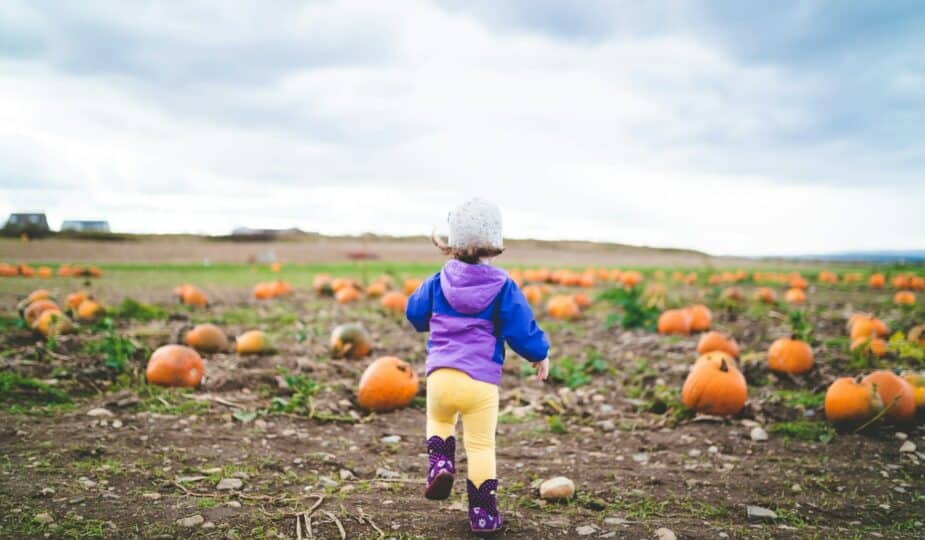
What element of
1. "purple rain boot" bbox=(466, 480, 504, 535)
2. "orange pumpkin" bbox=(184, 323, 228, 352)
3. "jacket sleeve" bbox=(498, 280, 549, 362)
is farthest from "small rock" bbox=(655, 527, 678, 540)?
"orange pumpkin" bbox=(184, 323, 228, 352)

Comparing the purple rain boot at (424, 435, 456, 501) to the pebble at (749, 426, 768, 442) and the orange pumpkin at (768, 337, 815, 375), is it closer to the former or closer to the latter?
the pebble at (749, 426, 768, 442)

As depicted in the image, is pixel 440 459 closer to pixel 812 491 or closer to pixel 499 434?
pixel 499 434

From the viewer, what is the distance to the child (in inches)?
149

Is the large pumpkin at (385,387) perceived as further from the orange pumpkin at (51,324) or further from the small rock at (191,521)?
the orange pumpkin at (51,324)

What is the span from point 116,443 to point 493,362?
3.09 m

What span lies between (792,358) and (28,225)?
126ft

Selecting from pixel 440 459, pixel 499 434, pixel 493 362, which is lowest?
pixel 499 434

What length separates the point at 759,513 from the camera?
3990mm

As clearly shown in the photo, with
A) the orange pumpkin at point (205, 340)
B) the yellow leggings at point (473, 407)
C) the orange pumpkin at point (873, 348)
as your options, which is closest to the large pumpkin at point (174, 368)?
the orange pumpkin at point (205, 340)

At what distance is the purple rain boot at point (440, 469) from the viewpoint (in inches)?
147

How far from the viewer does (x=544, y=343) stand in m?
3.87

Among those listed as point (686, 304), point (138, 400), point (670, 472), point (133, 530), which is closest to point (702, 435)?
point (670, 472)

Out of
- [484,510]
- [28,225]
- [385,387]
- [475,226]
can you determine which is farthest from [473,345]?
[28,225]

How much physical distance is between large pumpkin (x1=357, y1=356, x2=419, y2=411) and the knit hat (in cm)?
270
